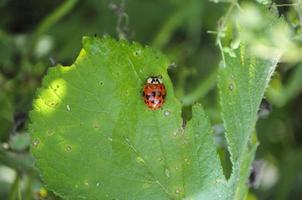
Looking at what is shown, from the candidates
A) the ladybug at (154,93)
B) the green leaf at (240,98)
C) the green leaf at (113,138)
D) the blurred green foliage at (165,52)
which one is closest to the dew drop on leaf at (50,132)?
the green leaf at (113,138)

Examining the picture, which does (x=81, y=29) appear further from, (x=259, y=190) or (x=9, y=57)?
(x=259, y=190)

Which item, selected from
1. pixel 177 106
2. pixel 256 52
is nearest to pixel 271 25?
pixel 256 52

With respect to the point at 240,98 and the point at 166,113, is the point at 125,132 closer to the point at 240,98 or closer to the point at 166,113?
the point at 166,113

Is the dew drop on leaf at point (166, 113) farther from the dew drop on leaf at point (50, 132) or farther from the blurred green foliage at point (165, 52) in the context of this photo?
the blurred green foliage at point (165, 52)

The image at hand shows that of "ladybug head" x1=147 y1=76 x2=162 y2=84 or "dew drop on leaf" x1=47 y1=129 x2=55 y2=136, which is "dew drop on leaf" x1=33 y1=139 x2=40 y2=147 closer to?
"dew drop on leaf" x1=47 y1=129 x2=55 y2=136

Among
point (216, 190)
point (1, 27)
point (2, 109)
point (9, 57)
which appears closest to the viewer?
point (216, 190)

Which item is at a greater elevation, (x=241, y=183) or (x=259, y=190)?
(x=241, y=183)

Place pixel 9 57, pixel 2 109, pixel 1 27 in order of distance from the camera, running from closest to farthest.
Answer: pixel 2 109 < pixel 9 57 < pixel 1 27
